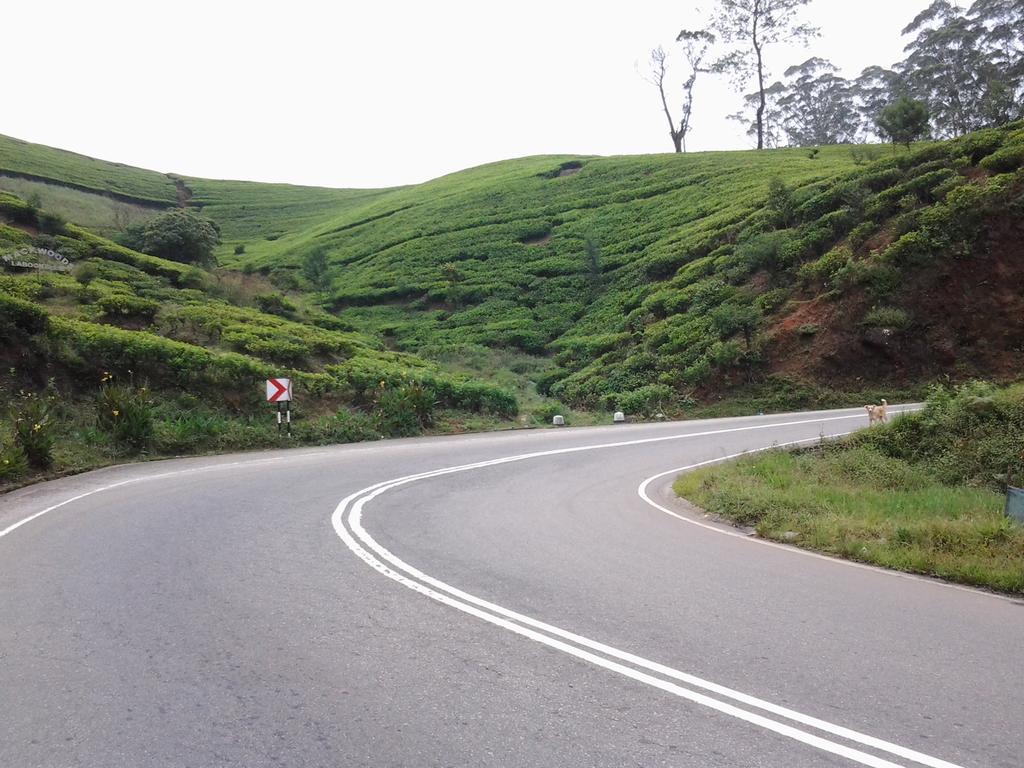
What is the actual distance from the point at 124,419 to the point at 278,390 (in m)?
3.74

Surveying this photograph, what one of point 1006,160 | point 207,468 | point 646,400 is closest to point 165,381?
point 207,468

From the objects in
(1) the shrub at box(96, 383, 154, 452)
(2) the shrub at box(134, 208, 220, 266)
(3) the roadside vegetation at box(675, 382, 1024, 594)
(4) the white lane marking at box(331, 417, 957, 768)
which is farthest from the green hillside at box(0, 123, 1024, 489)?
(3) the roadside vegetation at box(675, 382, 1024, 594)

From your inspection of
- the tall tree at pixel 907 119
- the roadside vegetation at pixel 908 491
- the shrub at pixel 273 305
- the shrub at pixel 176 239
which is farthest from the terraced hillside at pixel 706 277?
the roadside vegetation at pixel 908 491

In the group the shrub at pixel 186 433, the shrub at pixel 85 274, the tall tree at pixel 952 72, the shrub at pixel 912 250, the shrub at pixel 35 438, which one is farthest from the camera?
the tall tree at pixel 952 72

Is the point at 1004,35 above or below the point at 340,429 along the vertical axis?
above

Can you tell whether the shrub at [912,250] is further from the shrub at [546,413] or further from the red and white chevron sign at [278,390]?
the red and white chevron sign at [278,390]

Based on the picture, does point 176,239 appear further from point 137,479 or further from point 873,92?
point 873,92

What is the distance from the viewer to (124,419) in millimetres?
17391

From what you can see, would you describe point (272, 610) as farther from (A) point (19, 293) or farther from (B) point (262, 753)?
(A) point (19, 293)

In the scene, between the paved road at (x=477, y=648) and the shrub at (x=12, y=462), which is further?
the shrub at (x=12, y=462)

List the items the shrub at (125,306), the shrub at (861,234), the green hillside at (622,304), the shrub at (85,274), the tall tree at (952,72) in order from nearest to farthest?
the green hillside at (622,304)
the shrub at (125,306)
the shrub at (85,274)
the shrub at (861,234)
the tall tree at (952,72)

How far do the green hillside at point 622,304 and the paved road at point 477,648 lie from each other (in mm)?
11807

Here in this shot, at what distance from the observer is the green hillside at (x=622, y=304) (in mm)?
23656

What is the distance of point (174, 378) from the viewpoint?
20.9 meters
